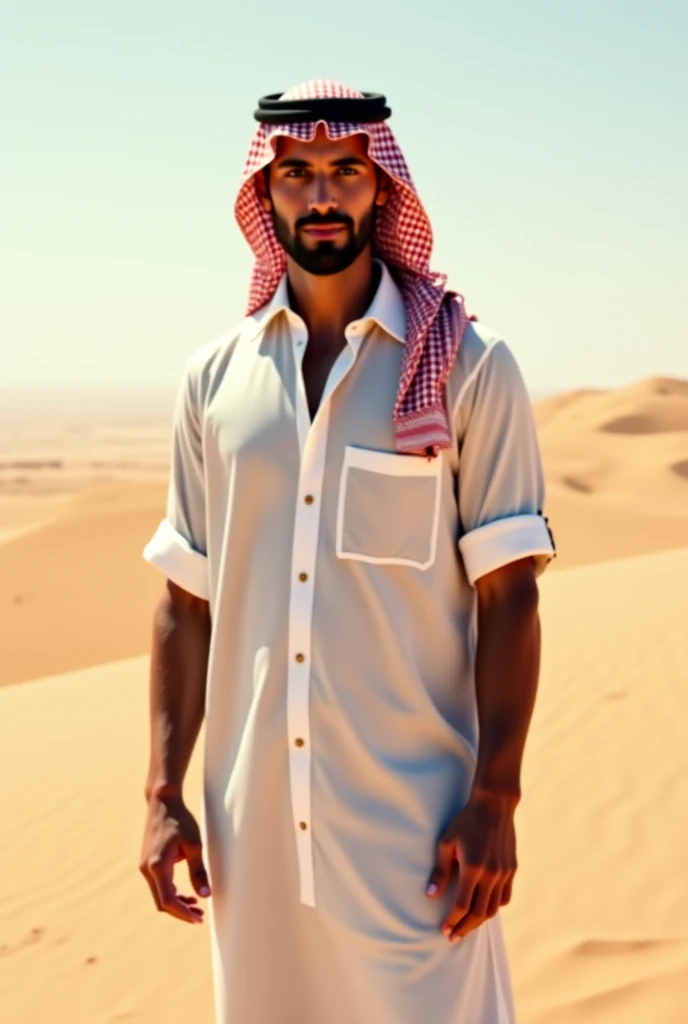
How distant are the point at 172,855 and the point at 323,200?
1.19 metres

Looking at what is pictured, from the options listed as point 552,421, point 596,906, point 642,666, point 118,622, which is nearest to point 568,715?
point 642,666

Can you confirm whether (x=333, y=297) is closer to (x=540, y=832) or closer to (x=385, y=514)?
(x=385, y=514)

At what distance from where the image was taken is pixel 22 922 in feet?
18.4

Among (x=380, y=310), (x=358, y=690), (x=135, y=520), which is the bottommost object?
(x=135, y=520)

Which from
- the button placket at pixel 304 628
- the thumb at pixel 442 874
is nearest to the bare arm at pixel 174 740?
the button placket at pixel 304 628

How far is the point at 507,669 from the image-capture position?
2.27 m

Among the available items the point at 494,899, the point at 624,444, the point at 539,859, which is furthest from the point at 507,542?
the point at 624,444

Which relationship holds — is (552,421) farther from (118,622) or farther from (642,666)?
(642,666)

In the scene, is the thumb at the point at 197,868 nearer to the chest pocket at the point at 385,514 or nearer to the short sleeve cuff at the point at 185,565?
the short sleeve cuff at the point at 185,565

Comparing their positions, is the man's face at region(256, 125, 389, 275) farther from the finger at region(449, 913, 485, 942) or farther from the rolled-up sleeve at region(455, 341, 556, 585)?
the finger at region(449, 913, 485, 942)

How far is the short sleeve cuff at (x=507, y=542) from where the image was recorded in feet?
7.36

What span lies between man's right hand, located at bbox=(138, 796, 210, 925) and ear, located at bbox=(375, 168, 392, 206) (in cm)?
117

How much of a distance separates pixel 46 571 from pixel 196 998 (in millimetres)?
14898

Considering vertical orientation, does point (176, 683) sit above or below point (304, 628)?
below
